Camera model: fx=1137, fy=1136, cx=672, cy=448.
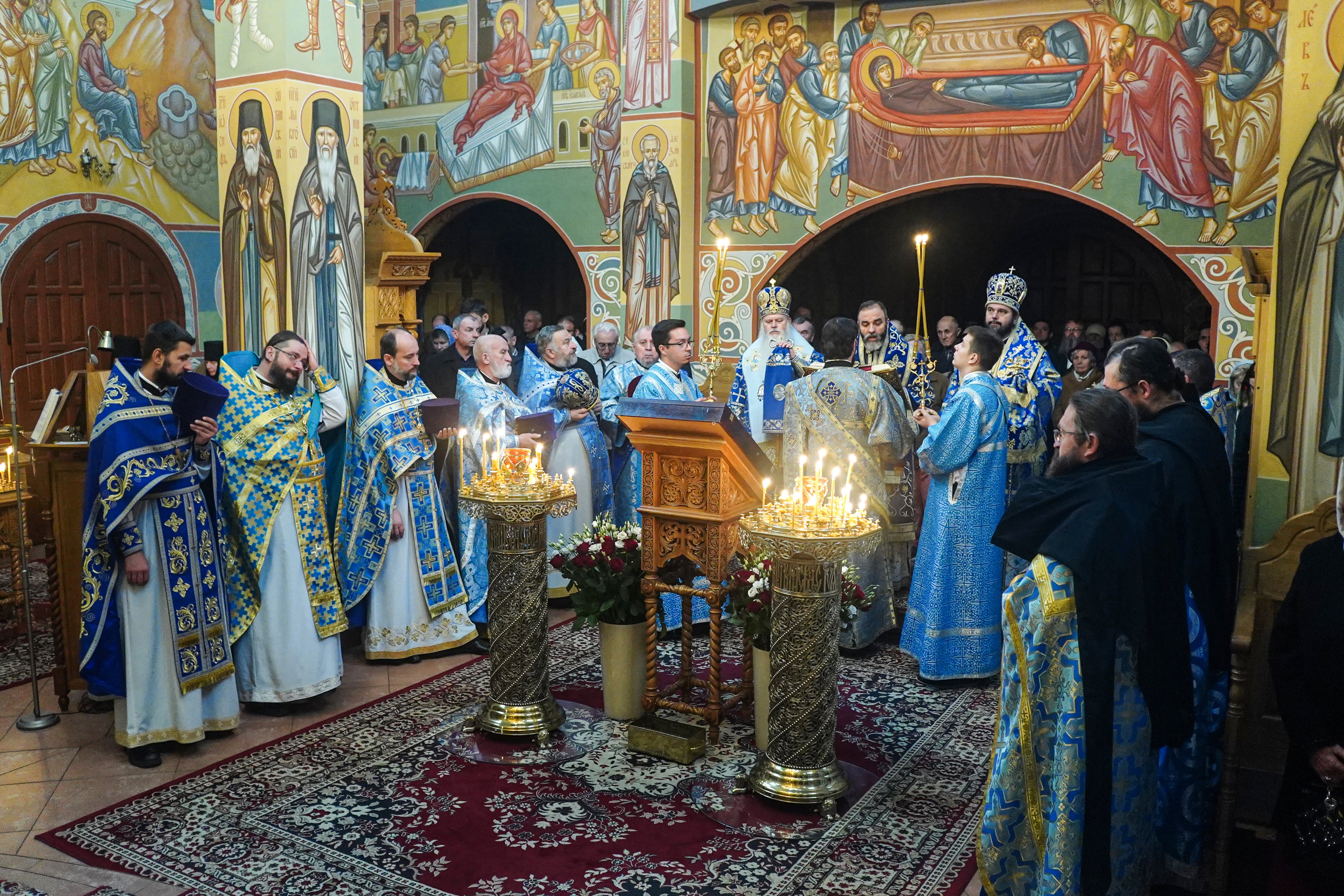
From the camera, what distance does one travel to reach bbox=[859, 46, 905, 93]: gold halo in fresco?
383 inches

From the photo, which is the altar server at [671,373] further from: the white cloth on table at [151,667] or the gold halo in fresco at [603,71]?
the gold halo in fresco at [603,71]

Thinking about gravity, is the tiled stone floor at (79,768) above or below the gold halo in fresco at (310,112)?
below

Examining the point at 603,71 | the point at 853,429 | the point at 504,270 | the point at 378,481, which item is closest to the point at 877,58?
the point at 603,71

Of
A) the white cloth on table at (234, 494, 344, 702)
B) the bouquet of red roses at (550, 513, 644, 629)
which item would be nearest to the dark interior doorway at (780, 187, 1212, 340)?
the bouquet of red roses at (550, 513, 644, 629)

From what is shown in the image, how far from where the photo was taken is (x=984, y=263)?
14.4 meters

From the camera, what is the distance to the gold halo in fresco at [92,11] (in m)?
10.9

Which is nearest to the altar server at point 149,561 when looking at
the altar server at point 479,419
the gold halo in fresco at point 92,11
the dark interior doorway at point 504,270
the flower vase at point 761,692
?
the altar server at point 479,419

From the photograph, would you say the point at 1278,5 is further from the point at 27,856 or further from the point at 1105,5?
the point at 27,856

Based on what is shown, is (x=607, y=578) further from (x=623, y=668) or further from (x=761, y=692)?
(x=761, y=692)

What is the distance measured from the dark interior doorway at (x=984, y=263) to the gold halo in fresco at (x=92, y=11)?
7.65 m

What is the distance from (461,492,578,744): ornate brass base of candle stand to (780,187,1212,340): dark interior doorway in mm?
9252

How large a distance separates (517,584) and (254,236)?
3.22 m

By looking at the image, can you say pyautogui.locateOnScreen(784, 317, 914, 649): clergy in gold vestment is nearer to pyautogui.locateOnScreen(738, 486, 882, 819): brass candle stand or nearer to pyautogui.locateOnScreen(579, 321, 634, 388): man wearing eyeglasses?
pyautogui.locateOnScreen(738, 486, 882, 819): brass candle stand

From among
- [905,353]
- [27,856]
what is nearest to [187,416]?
[27,856]
